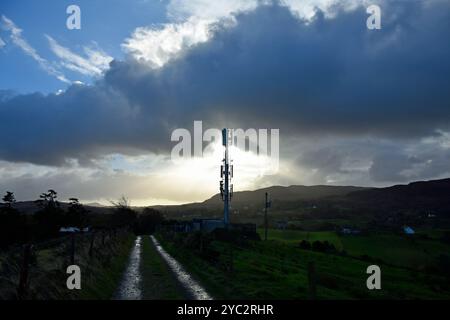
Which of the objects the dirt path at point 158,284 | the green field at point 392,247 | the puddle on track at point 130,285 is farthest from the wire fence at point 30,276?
the green field at point 392,247

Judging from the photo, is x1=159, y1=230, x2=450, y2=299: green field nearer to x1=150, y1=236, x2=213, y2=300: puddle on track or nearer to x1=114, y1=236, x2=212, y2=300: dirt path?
x1=150, y1=236, x2=213, y2=300: puddle on track

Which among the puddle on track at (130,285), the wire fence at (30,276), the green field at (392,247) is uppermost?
the wire fence at (30,276)

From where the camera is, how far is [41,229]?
214ft

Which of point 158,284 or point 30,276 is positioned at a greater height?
point 30,276

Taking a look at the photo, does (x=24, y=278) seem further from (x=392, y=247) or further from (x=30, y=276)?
(x=392, y=247)

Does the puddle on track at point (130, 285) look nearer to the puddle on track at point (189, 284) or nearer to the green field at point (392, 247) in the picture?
the puddle on track at point (189, 284)

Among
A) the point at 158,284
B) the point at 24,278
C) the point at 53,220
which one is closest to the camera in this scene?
the point at 24,278

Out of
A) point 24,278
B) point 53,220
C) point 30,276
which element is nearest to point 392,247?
point 53,220

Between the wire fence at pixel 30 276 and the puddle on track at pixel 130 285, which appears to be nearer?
the wire fence at pixel 30 276

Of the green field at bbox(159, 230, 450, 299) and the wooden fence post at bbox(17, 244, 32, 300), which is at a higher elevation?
the wooden fence post at bbox(17, 244, 32, 300)

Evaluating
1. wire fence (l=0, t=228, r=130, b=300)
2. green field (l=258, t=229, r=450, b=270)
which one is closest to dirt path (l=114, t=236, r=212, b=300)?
wire fence (l=0, t=228, r=130, b=300)
